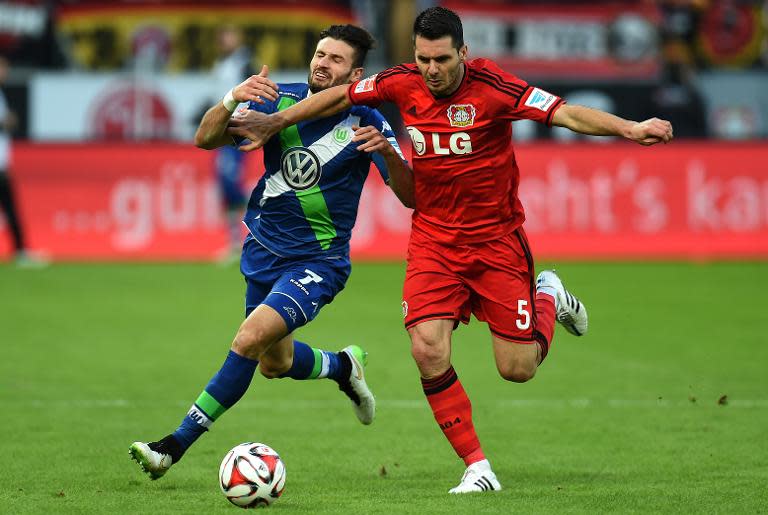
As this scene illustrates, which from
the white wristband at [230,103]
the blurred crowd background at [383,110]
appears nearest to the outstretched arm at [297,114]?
the white wristband at [230,103]

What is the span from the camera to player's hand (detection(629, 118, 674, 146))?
19.0 feet

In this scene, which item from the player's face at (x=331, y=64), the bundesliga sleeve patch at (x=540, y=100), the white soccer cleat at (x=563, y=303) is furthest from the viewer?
the white soccer cleat at (x=563, y=303)

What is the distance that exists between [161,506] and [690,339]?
670cm

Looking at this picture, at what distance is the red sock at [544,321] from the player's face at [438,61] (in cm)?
140

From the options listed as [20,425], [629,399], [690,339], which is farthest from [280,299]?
[690,339]

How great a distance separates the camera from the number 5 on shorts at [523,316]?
676cm

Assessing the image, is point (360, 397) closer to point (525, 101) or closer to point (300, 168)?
point (300, 168)

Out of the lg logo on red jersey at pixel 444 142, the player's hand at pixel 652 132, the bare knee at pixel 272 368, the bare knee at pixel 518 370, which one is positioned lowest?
the bare knee at pixel 272 368

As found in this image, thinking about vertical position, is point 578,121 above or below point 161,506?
above

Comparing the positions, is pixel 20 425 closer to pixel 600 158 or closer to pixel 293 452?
pixel 293 452

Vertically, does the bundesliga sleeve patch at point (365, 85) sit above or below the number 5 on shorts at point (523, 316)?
above

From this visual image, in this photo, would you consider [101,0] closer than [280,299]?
No

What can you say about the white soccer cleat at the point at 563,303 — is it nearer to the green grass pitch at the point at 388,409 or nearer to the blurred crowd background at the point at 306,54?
the green grass pitch at the point at 388,409

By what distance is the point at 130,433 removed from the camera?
7.74 metres
